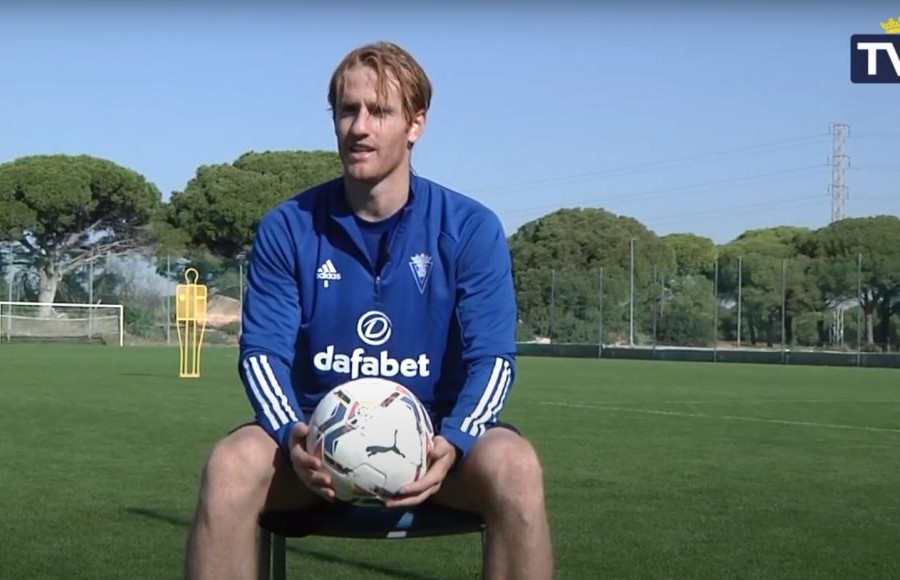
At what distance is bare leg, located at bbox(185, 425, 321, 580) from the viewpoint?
3115 mm

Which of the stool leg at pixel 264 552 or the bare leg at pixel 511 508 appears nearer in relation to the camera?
the bare leg at pixel 511 508

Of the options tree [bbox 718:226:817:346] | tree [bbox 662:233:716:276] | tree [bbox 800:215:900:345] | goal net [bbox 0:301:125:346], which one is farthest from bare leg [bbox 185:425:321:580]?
tree [bbox 662:233:716:276]

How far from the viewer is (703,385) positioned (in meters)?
24.0

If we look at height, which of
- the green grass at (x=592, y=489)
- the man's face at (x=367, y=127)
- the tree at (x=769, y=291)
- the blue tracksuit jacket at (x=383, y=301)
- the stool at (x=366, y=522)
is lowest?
the green grass at (x=592, y=489)

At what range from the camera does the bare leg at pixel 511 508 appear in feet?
10.1

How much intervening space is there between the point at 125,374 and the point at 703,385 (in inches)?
380

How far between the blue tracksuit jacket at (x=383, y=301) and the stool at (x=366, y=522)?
0.25m

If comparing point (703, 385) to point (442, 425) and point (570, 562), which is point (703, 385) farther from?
point (442, 425)

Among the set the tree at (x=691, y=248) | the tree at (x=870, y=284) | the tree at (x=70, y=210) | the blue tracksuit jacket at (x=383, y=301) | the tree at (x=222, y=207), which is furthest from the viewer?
the tree at (x=691, y=248)

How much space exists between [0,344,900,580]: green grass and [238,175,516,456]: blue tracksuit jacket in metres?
2.11

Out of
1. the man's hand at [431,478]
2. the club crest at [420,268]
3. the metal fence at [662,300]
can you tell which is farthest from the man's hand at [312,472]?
the metal fence at [662,300]

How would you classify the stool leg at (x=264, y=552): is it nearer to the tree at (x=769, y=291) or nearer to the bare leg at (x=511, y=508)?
the bare leg at (x=511, y=508)

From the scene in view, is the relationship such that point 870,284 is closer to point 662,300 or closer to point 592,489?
point 662,300

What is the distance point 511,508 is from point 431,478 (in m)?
0.19
